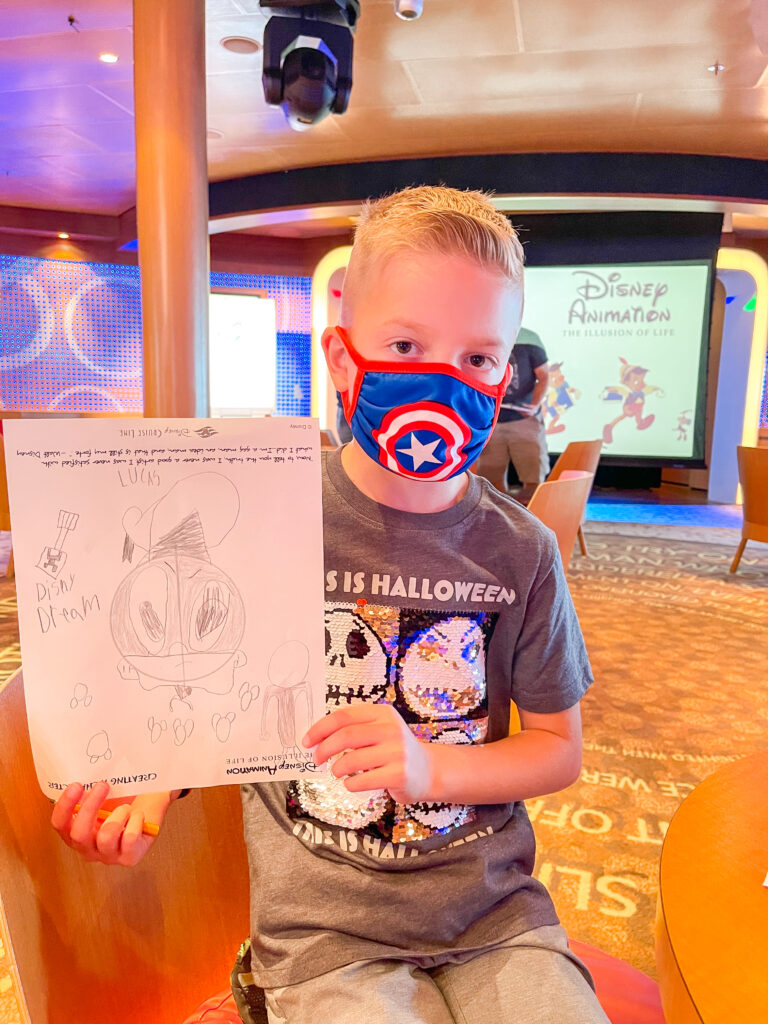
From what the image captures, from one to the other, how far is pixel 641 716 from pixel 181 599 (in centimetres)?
246

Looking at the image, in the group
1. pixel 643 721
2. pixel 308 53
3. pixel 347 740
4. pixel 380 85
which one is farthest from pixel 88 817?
pixel 380 85


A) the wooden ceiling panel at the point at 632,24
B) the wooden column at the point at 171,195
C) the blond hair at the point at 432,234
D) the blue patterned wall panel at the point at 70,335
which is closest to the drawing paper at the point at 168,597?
the blond hair at the point at 432,234

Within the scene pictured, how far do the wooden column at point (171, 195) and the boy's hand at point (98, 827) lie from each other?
2.96 meters

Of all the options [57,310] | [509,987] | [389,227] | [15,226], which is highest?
[15,226]

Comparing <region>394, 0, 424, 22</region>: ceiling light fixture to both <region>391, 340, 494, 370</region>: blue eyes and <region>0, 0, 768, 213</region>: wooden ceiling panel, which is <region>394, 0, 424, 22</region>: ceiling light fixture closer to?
<region>0, 0, 768, 213</region>: wooden ceiling panel

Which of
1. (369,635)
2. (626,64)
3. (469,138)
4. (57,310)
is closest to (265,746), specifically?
(369,635)

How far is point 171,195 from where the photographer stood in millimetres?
3359

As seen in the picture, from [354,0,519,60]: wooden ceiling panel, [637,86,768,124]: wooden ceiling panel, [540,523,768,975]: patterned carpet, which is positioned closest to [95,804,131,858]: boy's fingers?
[540,523,768,975]: patterned carpet

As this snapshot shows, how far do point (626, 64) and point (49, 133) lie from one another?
4688 millimetres

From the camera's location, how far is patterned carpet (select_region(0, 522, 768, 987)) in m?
1.75

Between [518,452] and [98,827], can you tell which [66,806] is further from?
[518,452]

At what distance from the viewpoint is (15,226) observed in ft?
28.1

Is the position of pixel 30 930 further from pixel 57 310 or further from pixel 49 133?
pixel 57 310

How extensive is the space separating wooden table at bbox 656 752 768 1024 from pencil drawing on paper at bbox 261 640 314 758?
0.35 metres
